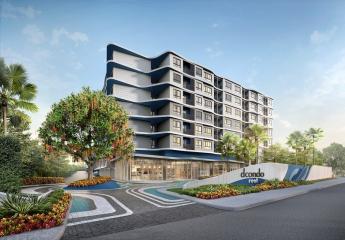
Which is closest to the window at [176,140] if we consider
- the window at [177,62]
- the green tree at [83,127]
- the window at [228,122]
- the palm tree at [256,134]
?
the palm tree at [256,134]

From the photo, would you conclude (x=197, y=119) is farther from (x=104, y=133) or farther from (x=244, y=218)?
(x=244, y=218)

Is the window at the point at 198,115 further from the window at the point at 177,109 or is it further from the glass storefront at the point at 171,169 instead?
the glass storefront at the point at 171,169

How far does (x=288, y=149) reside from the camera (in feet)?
248

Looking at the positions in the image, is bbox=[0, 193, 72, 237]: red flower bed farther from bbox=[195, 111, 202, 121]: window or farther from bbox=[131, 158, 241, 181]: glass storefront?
bbox=[195, 111, 202, 121]: window

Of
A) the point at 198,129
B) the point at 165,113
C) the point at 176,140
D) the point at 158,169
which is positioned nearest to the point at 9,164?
the point at 158,169

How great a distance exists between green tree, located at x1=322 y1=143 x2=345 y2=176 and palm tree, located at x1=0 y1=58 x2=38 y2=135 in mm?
126805

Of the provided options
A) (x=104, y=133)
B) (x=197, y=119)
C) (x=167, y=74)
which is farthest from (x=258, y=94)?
(x=104, y=133)

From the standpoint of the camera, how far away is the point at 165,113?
57250mm

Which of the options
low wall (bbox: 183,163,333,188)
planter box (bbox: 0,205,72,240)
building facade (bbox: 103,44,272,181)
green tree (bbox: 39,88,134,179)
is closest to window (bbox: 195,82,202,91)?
building facade (bbox: 103,44,272,181)

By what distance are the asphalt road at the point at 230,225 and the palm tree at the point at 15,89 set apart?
17969 millimetres

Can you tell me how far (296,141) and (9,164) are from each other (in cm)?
6858

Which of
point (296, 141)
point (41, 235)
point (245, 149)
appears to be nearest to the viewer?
point (41, 235)

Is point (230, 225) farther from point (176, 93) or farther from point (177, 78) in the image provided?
point (177, 78)

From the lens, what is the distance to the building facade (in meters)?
53.8
